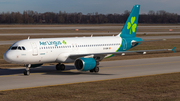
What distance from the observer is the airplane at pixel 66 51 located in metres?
30.2

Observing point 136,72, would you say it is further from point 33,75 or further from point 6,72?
point 6,72

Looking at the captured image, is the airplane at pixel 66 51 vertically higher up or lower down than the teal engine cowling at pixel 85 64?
higher up

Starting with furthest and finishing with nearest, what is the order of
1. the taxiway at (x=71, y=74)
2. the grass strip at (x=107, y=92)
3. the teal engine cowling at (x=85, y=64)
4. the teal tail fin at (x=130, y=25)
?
the teal tail fin at (x=130, y=25) < the teal engine cowling at (x=85, y=64) < the taxiway at (x=71, y=74) < the grass strip at (x=107, y=92)

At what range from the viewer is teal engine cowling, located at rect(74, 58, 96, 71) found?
31.2m

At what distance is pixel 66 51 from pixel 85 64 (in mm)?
3321

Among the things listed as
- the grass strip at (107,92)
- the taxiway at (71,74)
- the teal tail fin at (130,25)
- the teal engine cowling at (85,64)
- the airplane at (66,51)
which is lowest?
the taxiway at (71,74)

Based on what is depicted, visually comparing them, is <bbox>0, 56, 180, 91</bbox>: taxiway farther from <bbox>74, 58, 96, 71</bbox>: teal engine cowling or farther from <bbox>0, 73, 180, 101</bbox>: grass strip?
<bbox>0, 73, 180, 101</bbox>: grass strip

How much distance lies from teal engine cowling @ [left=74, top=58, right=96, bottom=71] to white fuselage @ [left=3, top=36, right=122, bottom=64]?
183cm

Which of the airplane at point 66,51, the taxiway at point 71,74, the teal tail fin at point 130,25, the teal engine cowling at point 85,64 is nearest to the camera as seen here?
the taxiway at point 71,74

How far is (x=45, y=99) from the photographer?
20469 millimetres

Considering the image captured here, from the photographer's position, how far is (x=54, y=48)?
3222cm

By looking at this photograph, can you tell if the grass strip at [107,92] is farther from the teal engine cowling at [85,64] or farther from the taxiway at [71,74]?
the teal engine cowling at [85,64]

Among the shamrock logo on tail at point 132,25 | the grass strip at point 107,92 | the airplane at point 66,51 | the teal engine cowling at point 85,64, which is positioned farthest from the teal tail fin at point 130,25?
the grass strip at point 107,92

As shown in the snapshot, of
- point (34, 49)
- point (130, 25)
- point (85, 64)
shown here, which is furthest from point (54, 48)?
point (130, 25)
